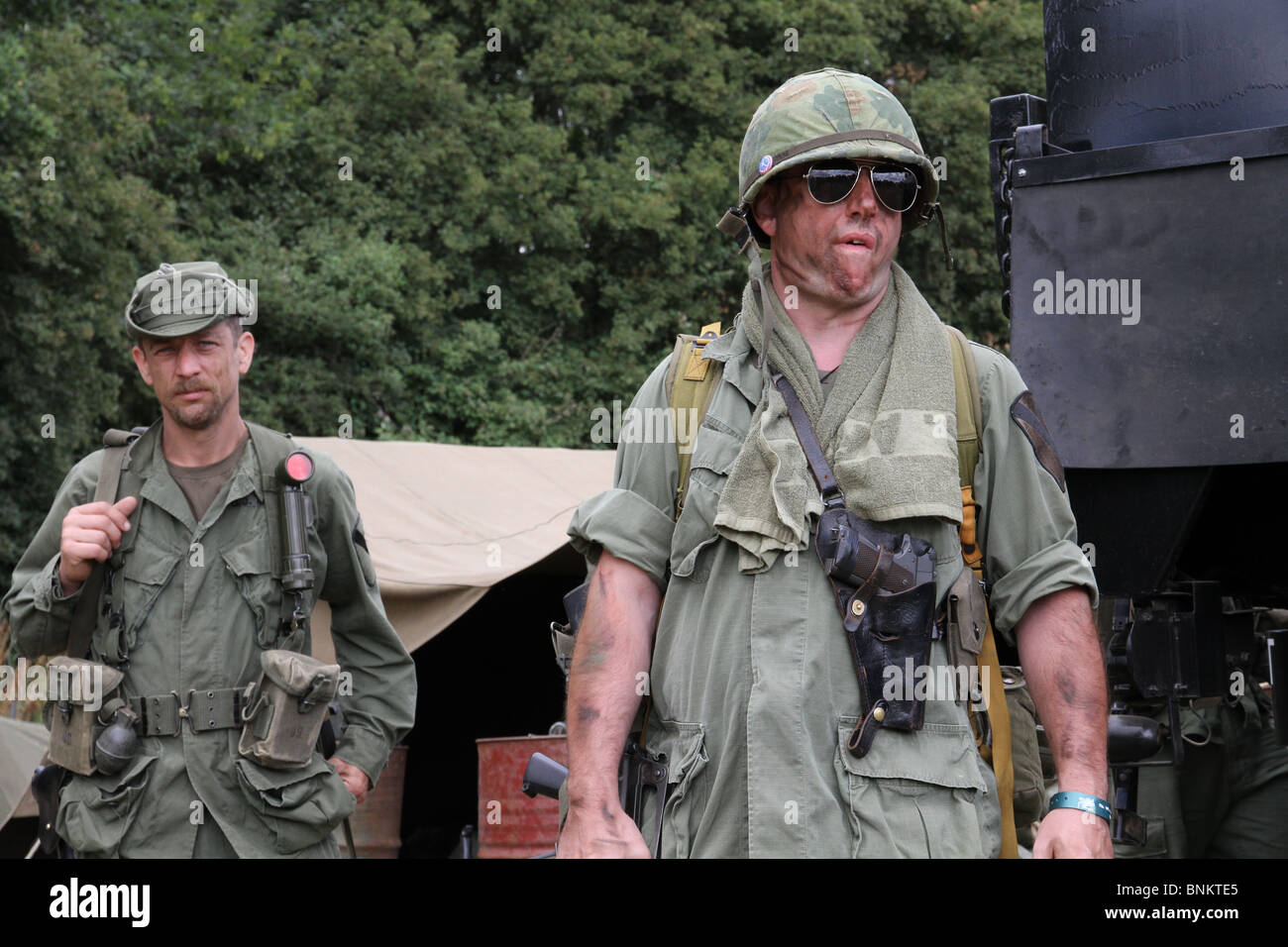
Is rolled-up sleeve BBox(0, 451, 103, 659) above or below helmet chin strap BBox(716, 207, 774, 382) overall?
below

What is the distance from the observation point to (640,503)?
3268 mm

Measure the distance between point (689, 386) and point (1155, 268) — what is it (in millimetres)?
1375

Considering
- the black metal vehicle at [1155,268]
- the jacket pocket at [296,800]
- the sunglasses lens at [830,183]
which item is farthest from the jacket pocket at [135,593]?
the black metal vehicle at [1155,268]

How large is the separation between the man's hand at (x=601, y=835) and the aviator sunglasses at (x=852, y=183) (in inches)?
47.5

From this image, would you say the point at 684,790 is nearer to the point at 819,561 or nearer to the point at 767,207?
the point at 819,561

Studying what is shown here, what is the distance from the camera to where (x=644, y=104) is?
864 inches

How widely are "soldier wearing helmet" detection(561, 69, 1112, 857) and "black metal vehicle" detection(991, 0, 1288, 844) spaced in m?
0.92

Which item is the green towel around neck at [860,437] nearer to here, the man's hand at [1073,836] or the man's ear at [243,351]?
the man's hand at [1073,836]

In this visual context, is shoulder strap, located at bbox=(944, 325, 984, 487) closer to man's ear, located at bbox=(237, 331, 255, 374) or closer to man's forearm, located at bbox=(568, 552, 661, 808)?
man's forearm, located at bbox=(568, 552, 661, 808)

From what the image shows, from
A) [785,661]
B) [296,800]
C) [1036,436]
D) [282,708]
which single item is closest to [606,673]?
[785,661]

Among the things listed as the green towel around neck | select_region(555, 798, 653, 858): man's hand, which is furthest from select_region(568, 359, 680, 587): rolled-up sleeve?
select_region(555, 798, 653, 858): man's hand

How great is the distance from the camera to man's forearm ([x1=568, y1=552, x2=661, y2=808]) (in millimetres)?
3104

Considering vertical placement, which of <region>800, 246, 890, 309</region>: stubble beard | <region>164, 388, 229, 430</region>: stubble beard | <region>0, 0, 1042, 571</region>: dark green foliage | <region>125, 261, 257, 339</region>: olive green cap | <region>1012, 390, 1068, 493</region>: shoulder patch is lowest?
<region>1012, 390, 1068, 493</region>: shoulder patch
